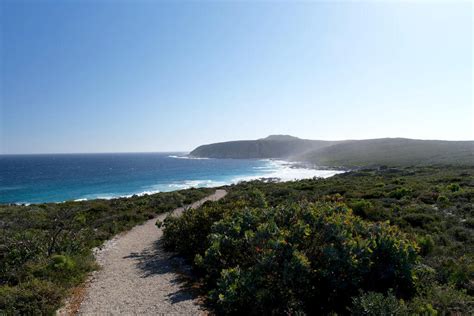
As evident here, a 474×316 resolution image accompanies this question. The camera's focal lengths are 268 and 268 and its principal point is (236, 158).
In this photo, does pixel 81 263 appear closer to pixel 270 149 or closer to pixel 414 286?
pixel 414 286

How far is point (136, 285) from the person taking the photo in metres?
7.87

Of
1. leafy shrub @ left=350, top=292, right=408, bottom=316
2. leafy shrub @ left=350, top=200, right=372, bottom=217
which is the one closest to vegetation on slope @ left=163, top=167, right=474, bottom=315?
leafy shrub @ left=350, top=292, right=408, bottom=316

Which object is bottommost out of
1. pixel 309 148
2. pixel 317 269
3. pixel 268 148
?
pixel 317 269

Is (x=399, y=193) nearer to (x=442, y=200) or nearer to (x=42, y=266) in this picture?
(x=442, y=200)

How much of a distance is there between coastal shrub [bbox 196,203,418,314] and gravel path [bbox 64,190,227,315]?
4.61 ft

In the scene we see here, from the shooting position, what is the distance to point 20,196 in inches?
1734

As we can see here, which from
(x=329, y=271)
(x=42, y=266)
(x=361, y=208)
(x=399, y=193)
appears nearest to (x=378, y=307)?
(x=329, y=271)

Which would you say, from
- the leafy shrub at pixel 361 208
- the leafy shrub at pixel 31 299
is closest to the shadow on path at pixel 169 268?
the leafy shrub at pixel 31 299

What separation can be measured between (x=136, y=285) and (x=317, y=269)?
5321mm

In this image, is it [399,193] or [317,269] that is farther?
[399,193]

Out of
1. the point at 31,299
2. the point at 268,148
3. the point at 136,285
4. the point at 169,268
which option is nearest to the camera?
Result: the point at 31,299

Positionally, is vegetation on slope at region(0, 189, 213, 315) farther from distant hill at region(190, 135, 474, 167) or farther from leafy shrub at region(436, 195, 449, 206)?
distant hill at region(190, 135, 474, 167)

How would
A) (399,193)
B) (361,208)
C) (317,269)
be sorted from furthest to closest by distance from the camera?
(399,193) → (361,208) → (317,269)

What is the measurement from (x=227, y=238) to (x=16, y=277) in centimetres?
632
